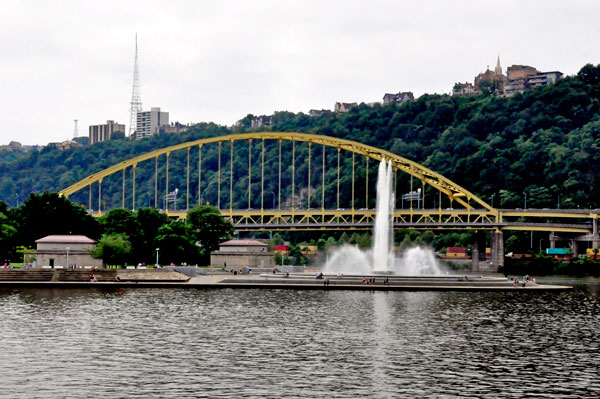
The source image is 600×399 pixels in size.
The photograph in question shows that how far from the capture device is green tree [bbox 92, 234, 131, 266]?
98.8m

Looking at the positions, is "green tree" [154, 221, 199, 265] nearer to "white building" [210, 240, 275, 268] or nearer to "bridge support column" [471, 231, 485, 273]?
"white building" [210, 240, 275, 268]

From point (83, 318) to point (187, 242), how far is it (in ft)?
184

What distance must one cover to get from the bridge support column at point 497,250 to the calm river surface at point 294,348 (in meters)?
77.9

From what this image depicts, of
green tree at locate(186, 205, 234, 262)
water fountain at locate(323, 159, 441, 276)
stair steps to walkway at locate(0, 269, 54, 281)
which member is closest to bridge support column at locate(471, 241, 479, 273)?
water fountain at locate(323, 159, 441, 276)

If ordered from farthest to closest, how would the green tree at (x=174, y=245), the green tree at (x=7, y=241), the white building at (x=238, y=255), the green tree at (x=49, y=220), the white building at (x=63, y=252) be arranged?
1. the white building at (x=238, y=255)
2. the green tree at (x=174, y=245)
3. the green tree at (x=49, y=220)
4. the green tree at (x=7, y=241)
5. the white building at (x=63, y=252)

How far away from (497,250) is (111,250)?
73057mm

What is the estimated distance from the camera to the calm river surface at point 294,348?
35531 mm

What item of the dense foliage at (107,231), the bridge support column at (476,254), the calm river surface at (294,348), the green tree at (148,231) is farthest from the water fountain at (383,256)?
the bridge support column at (476,254)

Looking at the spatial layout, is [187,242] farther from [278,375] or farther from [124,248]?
[278,375]

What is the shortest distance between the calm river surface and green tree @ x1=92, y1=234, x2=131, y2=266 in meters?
26.7

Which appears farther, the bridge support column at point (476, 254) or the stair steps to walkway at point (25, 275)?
the bridge support column at point (476, 254)

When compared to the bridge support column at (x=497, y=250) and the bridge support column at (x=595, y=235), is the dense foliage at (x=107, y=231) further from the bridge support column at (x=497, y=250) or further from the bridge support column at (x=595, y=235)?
the bridge support column at (x=595, y=235)

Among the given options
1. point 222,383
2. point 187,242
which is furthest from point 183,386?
point 187,242

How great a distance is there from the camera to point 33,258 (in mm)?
98062
